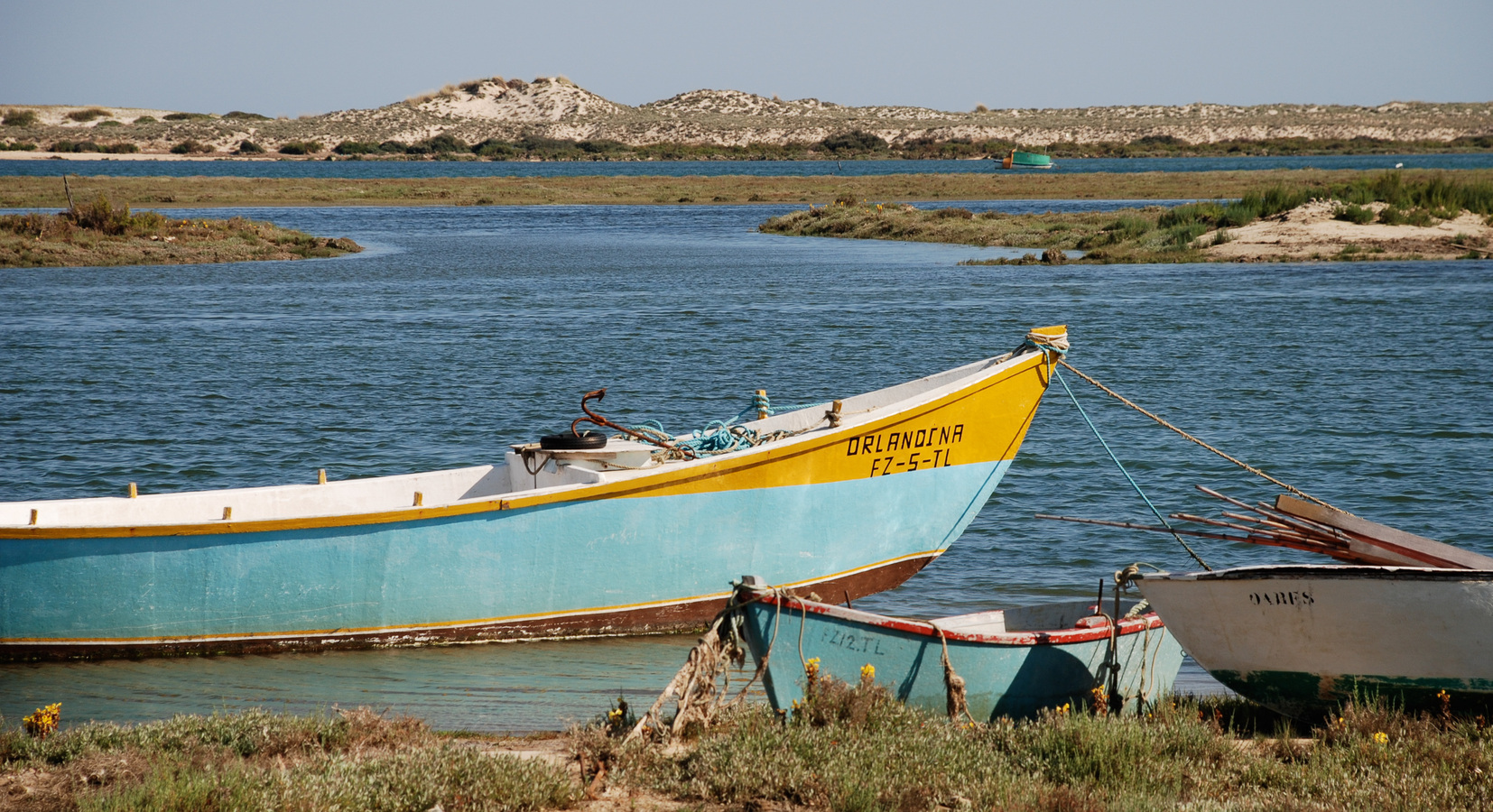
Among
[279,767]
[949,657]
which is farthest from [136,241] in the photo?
[949,657]

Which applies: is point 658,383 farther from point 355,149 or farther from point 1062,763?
point 355,149

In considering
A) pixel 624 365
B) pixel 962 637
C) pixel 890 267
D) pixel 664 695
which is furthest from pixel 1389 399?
pixel 890 267

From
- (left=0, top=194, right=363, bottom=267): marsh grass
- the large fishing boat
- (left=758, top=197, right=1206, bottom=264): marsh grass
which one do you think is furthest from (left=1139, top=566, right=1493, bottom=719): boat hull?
(left=0, top=194, right=363, bottom=267): marsh grass

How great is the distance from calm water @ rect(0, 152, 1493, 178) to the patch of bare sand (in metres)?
64.9

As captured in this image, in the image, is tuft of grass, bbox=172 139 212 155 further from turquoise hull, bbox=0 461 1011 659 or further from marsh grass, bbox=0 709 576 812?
marsh grass, bbox=0 709 576 812

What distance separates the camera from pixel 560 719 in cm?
820

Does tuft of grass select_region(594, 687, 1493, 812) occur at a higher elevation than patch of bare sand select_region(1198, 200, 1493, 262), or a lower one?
lower

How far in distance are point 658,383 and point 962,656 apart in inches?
565

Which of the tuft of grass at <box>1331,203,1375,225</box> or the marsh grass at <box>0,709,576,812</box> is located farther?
the tuft of grass at <box>1331,203,1375,225</box>

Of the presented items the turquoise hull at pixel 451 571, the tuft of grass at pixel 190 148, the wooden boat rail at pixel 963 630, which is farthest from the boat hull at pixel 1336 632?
the tuft of grass at pixel 190 148

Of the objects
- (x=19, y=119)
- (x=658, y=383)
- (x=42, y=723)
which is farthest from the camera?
(x=19, y=119)

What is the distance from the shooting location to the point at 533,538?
30.3ft

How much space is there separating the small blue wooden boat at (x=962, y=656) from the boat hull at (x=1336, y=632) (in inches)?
17.2

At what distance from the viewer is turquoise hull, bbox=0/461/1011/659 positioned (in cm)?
872
